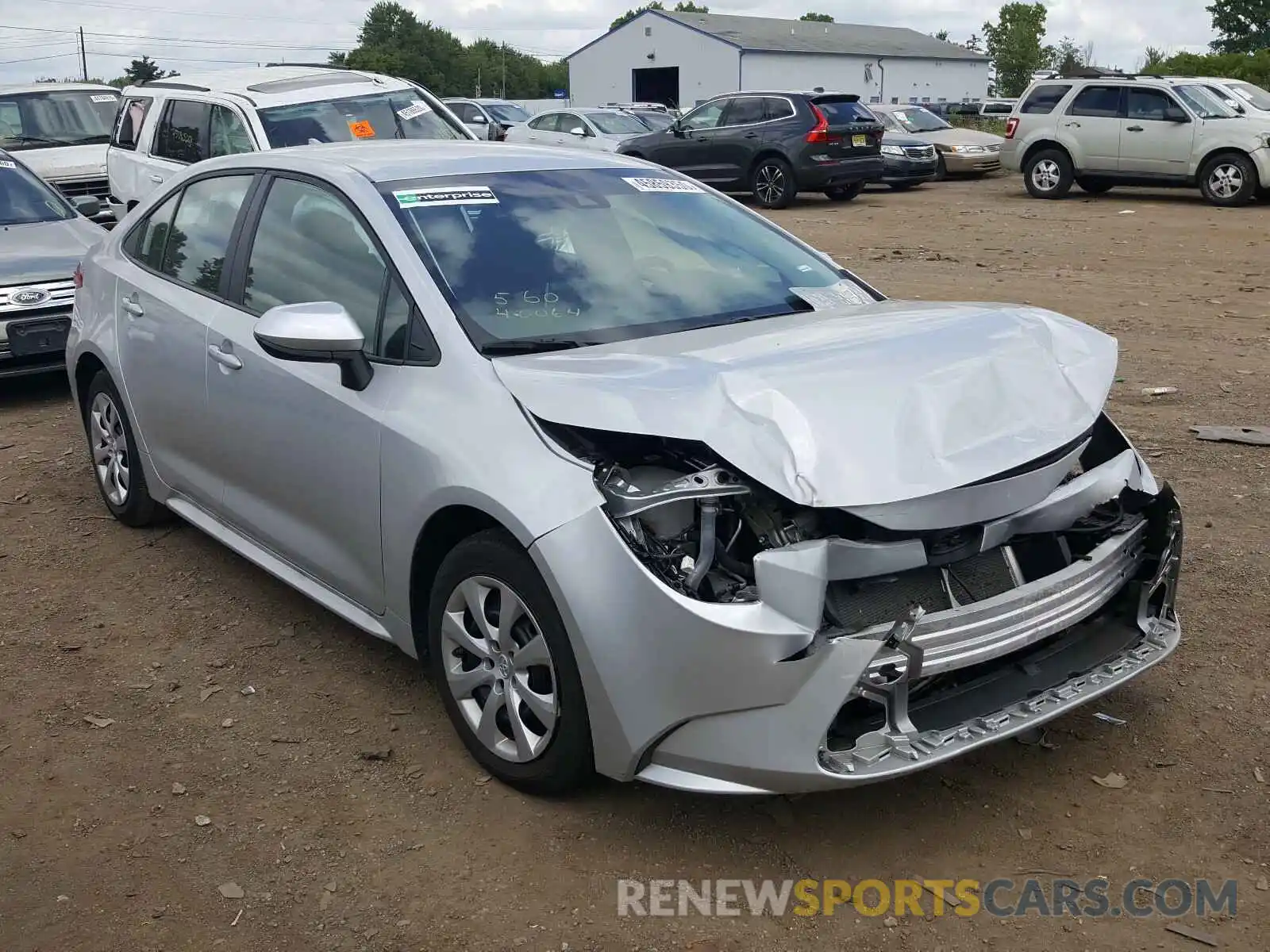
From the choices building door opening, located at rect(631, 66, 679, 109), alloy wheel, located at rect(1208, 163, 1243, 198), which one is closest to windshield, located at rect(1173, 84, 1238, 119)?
alloy wheel, located at rect(1208, 163, 1243, 198)

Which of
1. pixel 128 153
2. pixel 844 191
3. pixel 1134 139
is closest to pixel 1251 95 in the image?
pixel 1134 139

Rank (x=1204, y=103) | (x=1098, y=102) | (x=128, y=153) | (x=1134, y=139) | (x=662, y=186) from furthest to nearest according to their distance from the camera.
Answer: (x=1098, y=102)
(x=1134, y=139)
(x=1204, y=103)
(x=128, y=153)
(x=662, y=186)

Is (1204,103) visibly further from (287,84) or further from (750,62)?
A: (750,62)

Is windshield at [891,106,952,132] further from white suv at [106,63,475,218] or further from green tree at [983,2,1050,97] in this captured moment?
green tree at [983,2,1050,97]

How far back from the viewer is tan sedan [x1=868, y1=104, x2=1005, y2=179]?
928 inches

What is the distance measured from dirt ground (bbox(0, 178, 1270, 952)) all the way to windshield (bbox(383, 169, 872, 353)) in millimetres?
1318

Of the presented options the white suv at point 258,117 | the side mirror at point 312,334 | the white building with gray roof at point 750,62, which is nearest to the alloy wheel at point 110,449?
the side mirror at point 312,334

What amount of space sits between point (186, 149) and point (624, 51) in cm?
5696

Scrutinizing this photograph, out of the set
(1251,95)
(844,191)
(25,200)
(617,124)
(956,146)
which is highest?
(1251,95)

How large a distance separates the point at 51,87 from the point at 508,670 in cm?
1448

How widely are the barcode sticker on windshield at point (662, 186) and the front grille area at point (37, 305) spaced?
4862 millimetres

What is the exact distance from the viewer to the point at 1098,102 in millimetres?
18766

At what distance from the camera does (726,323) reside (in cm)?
400

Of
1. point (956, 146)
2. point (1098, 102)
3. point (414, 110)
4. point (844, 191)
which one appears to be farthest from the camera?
point (956, 146)
